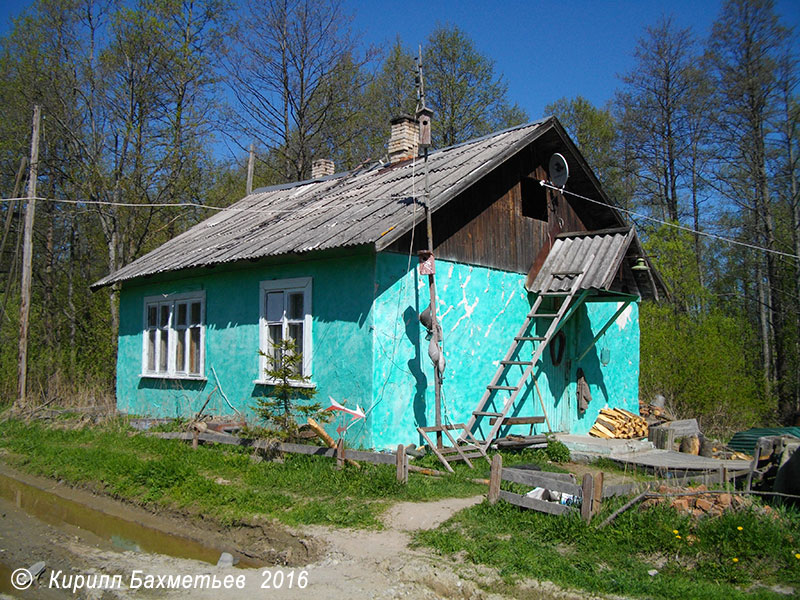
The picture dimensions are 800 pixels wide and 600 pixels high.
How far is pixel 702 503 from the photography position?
675 cm

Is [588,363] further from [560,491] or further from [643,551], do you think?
[643,551]

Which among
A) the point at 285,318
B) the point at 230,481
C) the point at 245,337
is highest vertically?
the point at 285,318

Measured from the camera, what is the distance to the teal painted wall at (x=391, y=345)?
33.7ft

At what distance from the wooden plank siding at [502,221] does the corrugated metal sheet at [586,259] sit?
0.37 m

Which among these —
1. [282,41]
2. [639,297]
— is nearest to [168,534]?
[639,297]

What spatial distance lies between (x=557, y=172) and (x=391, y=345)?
592cm

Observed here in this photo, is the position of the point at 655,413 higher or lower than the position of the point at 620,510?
lower

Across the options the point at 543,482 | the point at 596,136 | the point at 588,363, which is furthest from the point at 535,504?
the point at 596,136

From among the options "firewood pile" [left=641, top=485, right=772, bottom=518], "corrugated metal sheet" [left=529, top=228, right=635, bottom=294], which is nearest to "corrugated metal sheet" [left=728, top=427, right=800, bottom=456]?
"corrugated metal sheet" [left=529, top=228, right=635, bottom=294]

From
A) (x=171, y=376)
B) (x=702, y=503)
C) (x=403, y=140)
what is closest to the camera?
(x=702, y=503)

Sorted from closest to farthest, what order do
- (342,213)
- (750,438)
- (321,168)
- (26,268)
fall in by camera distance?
(342,213), (750,438), (26,268), (321,168)

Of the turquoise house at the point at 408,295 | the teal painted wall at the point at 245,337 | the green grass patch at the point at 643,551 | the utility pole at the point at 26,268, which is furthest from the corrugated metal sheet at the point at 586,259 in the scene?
the utility pole at the point at 26,268

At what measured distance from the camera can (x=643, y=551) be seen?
6066mm

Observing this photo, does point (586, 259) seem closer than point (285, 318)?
No
